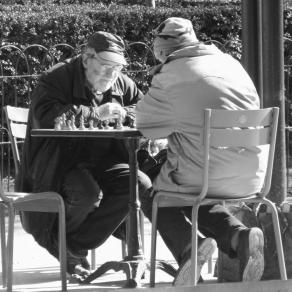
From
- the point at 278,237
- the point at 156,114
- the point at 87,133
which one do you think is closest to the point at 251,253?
the point at 278,237

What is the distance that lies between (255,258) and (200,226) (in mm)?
377

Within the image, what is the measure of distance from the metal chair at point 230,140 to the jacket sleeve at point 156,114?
0.25 metres

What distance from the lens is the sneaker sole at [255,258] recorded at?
4840mm

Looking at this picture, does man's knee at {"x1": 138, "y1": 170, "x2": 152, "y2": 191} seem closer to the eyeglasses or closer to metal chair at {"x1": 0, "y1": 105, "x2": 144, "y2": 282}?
the eyeglasses

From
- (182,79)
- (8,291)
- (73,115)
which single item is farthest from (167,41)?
(8,291)

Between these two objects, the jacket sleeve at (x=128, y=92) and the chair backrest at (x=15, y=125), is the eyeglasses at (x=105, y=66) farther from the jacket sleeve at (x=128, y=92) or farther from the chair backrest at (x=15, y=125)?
the chair backrest at (x=15, y=125)

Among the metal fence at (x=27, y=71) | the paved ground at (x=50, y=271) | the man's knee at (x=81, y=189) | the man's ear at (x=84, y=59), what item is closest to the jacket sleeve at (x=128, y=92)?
the man's ear at (x=84, y=59)

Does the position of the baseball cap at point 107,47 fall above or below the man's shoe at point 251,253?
above

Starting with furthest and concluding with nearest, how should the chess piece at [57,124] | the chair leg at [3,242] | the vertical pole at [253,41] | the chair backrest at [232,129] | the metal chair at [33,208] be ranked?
1. the vertical pole at [253,41]
2. the chair leg at [3,242]
3. the chess piece at [57,124]
4. the metal chair at [33,208]
5. the chair backrest at [232,129]

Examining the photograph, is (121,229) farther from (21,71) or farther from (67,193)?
(21,71)

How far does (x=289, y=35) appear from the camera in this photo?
11.3 m

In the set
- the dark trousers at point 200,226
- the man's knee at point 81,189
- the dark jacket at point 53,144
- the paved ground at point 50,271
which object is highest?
the dark jacket at point 53,144

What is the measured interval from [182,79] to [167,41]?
317 mm

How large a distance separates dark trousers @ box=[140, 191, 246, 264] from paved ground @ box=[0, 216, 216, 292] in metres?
0.38
